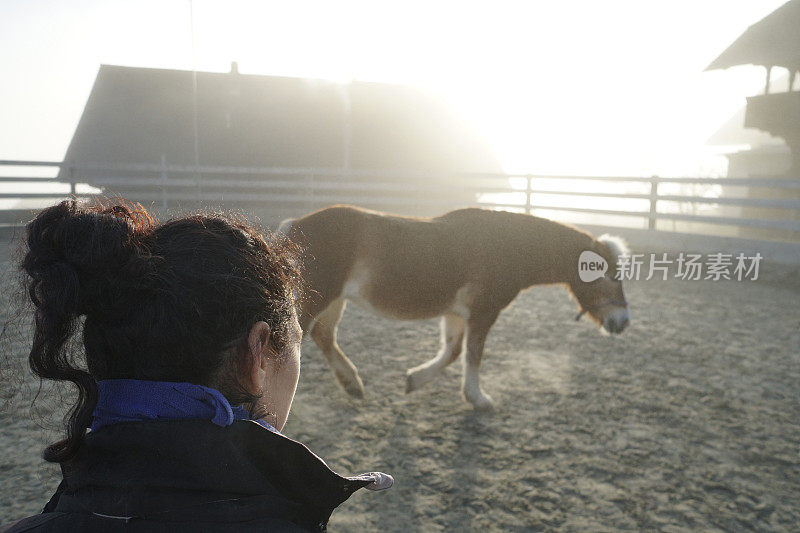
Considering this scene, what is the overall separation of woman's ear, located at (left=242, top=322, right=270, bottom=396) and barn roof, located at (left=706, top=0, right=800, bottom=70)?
15.1 metres

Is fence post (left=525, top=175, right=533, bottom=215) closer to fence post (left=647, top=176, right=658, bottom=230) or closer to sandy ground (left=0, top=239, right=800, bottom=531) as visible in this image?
fence post (left=647, top=176, right=658, bottom=230)

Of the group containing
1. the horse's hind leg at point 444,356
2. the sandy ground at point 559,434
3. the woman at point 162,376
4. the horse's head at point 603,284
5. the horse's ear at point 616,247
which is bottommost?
the sandy ground at point 559,434

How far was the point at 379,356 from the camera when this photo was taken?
4852 millimetres

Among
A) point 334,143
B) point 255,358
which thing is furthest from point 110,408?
point 334,143

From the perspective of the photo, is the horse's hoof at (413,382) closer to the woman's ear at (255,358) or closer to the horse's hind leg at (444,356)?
the horse's hind leg at (444,356)

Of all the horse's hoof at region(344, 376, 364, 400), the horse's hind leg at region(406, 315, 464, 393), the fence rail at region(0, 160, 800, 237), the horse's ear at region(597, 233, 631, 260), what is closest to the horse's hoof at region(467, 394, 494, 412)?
the horse's hind leg at region(406, 315, 464, 393)

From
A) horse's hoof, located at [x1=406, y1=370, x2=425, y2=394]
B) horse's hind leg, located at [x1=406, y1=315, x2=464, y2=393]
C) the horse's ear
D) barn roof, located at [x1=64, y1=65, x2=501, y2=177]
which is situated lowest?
horse's hoof, located at [x1=406, y1=370, x2=425, y2=394]

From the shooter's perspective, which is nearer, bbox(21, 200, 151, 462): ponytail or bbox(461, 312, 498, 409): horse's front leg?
bbox(21, 200, 151, 462): ponytail

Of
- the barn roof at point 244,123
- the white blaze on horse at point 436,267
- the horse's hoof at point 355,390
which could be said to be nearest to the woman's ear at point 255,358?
the white blaze on horse at point 436,267

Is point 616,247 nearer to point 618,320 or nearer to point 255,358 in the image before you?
point 618,320

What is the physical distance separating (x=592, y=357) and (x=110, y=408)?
4.68m

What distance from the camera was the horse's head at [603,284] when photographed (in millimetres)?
4285

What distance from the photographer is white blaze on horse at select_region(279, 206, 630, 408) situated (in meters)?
3.71

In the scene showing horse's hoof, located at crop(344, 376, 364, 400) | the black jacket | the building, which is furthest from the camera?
the building
